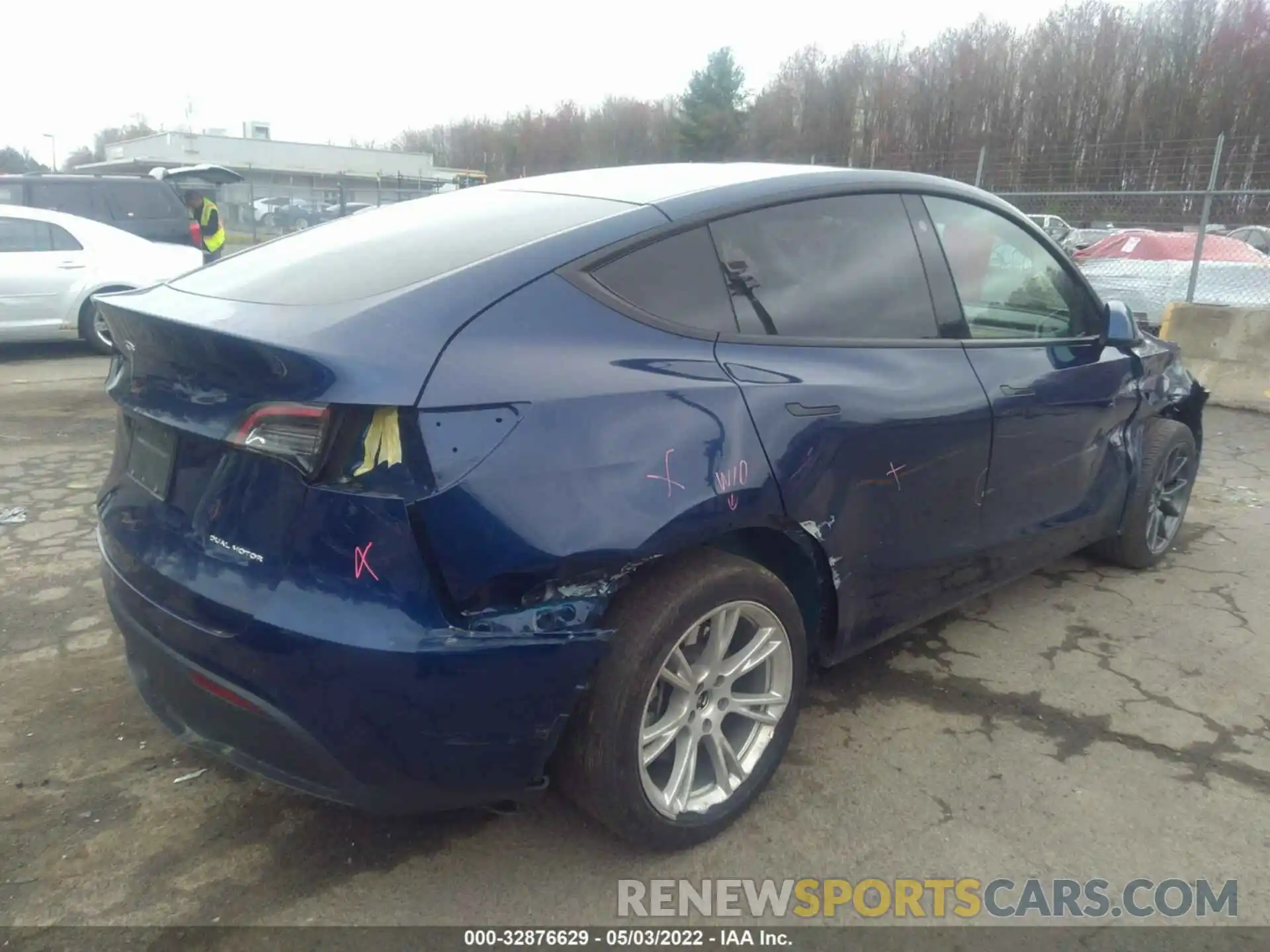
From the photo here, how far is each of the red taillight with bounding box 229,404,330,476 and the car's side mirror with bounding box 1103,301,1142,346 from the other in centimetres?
310

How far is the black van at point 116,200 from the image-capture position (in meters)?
11.4

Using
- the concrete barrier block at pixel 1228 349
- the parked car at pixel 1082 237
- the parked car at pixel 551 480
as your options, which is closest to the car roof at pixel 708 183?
the parked car at pixel 551 480

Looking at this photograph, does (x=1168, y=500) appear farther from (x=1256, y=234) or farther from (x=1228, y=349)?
(x=1256, y=234)

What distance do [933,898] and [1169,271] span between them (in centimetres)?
987

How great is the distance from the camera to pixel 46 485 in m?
5.32

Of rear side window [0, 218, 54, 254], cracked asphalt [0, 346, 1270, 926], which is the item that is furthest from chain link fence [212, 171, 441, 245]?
cracked asphalt [0, 346, 1270, 926]

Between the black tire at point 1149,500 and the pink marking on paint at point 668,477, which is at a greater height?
the pink marking on paint at point 668,477

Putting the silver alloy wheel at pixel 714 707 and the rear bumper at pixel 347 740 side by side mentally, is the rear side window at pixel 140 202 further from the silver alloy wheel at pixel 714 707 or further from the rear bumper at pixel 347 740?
the silver alloy wheel at pixel 714 707

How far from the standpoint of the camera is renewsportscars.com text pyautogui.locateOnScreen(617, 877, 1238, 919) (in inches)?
90.4

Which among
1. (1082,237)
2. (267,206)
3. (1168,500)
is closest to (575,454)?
(1168,500)

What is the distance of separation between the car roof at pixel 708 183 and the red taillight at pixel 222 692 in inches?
60.9

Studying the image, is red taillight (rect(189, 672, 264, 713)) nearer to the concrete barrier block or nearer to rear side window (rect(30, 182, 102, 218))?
the concrete barrier block

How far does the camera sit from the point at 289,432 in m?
1.99

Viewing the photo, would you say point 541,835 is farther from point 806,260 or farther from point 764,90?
point 764,90
